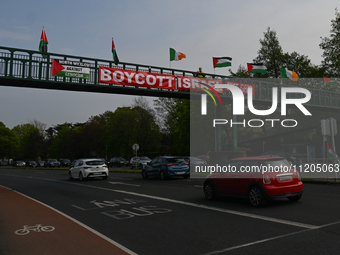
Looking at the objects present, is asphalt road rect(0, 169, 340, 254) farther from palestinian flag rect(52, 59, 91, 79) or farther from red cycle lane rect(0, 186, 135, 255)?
palestinian flag rect(52, 59, 91, 79)

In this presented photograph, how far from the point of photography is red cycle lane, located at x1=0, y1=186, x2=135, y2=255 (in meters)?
5.84

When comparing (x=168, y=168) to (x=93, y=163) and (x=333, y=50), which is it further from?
(x=333, y=50)

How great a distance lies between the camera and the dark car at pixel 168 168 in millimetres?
21781

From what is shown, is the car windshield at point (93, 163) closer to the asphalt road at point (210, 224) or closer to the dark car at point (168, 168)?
the dark car at point (168, 168)

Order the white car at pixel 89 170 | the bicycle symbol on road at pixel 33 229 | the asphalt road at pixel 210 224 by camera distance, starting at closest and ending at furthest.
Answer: the asphalt road at pixel 210 224
the bicycle symbol on road at pixel 33 229
the white car at pixel 89 170

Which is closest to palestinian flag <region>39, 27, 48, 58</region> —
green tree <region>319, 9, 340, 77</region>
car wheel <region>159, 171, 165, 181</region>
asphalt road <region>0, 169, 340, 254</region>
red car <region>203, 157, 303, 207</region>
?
car wheel <region>159, 171, 165, 181</region>

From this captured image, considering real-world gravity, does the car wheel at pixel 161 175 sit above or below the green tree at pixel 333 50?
below

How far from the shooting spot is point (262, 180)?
9.52 m

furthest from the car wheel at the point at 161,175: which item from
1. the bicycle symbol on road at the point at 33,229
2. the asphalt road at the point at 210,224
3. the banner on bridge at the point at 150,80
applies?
the bicycle symbol on road at the point at 33,229

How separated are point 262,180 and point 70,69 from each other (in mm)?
16096

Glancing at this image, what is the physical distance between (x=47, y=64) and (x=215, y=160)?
49.3 feet

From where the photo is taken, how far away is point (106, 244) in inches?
242

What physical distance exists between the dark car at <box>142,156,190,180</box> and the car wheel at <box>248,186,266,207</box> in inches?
477

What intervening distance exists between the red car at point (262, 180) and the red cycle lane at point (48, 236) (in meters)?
4.99
